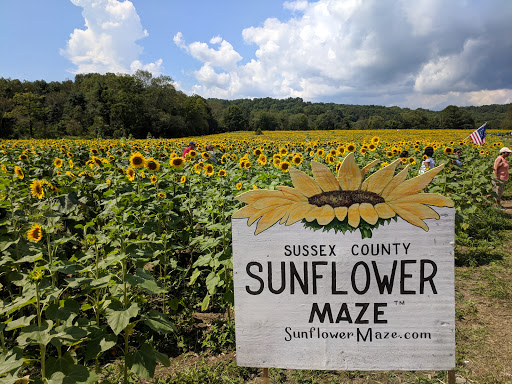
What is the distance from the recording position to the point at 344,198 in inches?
73.9

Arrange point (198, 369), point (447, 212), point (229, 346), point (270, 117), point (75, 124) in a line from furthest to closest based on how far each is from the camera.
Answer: point (270, 117) < point (75, 124) < point (229, 346) < point (198, 369) < point (447, 212)

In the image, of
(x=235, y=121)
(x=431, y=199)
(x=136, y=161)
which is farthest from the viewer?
(x=235, y=121)

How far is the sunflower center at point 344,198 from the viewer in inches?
73.3

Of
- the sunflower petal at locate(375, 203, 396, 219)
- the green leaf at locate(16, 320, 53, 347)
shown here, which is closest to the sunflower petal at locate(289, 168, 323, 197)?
the sunflower petal at locate(375, 203, 396, 219)

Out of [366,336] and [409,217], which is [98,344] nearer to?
[366,336]

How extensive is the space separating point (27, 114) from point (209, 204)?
50105mm

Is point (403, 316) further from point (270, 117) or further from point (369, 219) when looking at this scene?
point (270, 117)

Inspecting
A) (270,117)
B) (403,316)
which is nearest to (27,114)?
(270,117)

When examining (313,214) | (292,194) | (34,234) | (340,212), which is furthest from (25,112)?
(340,212)

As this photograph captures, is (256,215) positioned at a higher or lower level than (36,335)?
higher

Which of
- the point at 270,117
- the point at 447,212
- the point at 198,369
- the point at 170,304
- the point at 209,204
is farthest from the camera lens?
the point at 270,117

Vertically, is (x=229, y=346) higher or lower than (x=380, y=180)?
lower

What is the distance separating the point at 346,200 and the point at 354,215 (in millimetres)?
91

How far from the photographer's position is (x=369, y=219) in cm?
185
